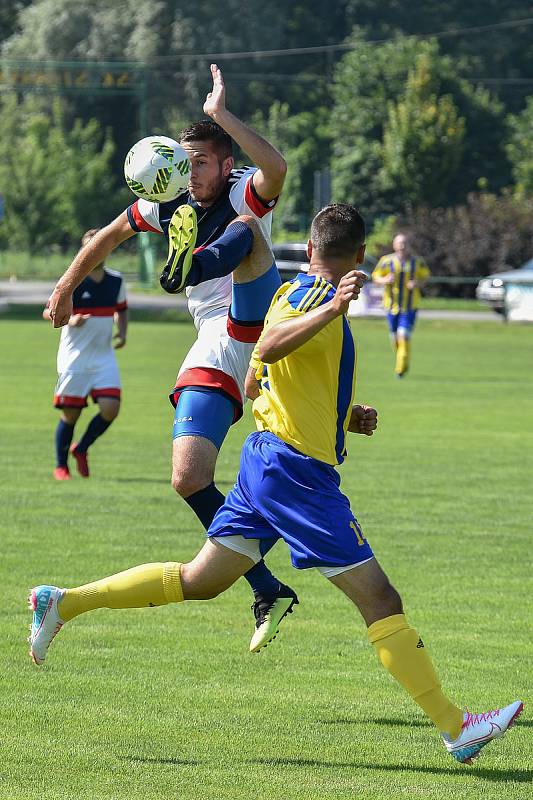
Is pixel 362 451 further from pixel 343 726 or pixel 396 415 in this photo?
pixel 343 726

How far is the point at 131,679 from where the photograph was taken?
684 cm

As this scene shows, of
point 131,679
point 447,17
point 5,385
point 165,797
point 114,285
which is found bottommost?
point 447,17

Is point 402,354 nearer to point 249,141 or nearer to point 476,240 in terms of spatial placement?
point 249,141

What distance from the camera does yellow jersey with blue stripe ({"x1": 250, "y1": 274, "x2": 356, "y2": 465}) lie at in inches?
219

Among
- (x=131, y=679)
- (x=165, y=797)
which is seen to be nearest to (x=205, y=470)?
(x=131, y=679)

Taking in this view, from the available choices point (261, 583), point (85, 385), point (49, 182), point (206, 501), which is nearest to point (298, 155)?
point (49, 182)

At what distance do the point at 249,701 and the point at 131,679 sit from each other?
62cm

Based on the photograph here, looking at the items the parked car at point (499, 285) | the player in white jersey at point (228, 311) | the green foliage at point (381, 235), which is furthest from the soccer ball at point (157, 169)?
the green foliage at point (381, 235)

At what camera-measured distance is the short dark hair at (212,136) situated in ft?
22.7

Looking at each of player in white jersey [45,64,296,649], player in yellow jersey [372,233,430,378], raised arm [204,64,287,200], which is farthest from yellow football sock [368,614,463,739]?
player in yellow jersey [372,233,430,378]

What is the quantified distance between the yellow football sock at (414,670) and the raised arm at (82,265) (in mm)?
2183

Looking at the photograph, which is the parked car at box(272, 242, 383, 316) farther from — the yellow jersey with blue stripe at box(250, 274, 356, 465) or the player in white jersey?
the yellow jersey with blue stripe at box(250, 274, 356, 465)

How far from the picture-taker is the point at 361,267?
152 ft

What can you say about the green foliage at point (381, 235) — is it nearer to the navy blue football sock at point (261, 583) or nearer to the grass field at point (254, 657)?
the grass field at point (254, 657)
